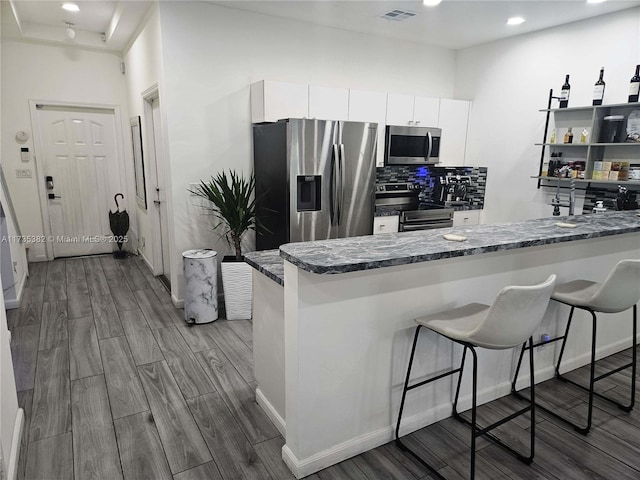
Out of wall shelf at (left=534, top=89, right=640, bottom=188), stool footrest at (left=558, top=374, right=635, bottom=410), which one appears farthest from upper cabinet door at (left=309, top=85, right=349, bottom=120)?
stool footrest at (left=558, top=374, right=635, bottom=410)

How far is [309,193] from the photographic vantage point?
369cm

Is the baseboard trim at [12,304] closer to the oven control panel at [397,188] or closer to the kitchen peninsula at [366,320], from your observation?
the kitchen peninsula at [366,320]

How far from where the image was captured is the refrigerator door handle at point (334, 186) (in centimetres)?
370

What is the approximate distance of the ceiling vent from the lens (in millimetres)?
3764

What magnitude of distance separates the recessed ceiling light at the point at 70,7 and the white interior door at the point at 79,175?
58.2 inches

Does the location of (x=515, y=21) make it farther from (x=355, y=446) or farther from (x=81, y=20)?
(x=81, y=20)

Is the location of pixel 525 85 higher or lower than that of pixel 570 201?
higher

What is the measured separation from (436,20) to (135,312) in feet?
13.0

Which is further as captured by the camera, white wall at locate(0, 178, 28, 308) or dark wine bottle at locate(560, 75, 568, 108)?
dark wine bottle at locate(560, 75, 568, 108)

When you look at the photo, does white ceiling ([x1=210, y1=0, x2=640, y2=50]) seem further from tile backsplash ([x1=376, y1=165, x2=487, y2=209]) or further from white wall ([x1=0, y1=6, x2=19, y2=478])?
white wall ([x1=0, y1=6, x2=19, y2=478])

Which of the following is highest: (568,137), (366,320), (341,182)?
(568,137)

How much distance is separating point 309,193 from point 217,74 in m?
1.38

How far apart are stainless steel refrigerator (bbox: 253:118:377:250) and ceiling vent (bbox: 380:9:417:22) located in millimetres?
1012

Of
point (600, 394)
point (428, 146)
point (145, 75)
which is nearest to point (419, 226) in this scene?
point (428, 146)
